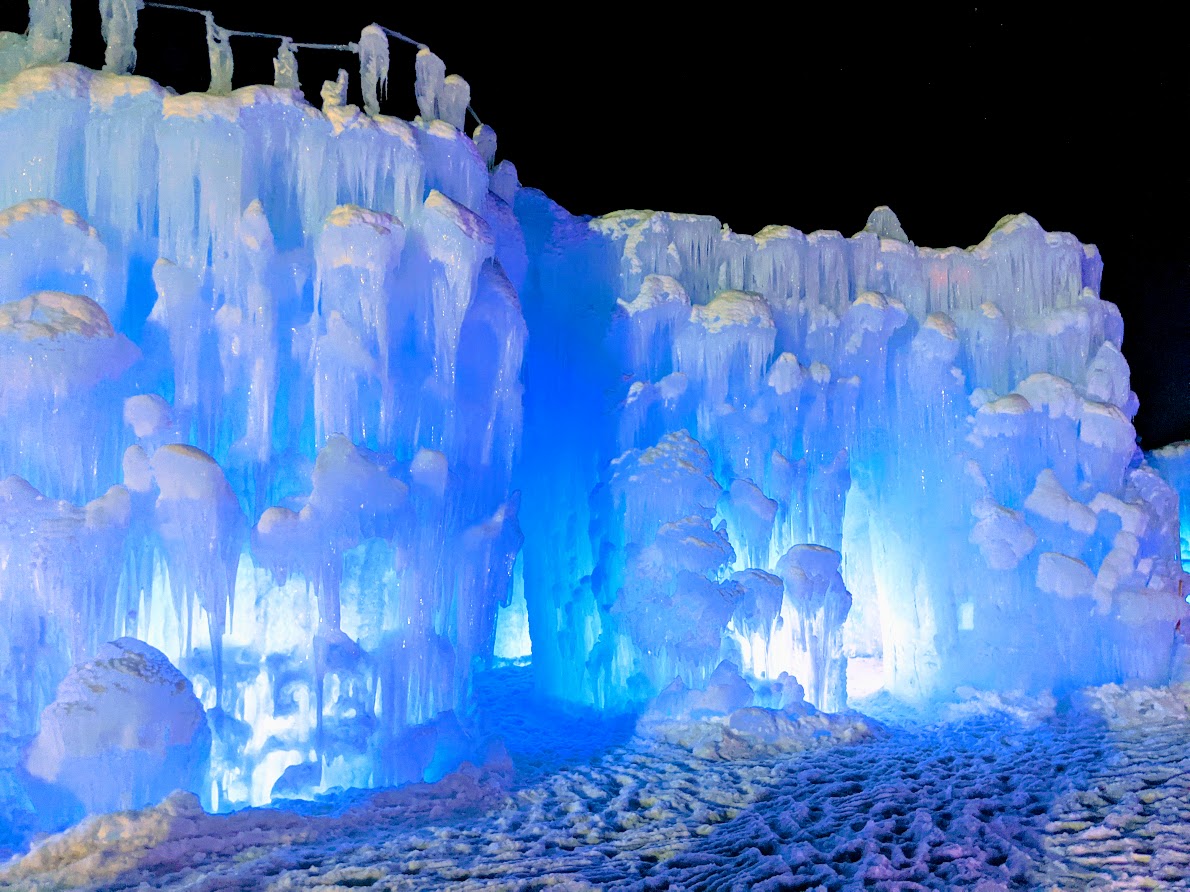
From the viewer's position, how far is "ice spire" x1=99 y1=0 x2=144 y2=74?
8.71 m

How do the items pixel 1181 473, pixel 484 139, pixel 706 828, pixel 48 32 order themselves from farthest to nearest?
pixel 1181 473, pixel 484 139, pixel 48 32, pixel 706 828

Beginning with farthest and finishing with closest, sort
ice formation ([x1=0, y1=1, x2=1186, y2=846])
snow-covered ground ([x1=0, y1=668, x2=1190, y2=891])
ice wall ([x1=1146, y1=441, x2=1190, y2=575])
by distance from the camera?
ice wall ([x1=1146, y1=441, x2=1190, y2=575]) < ice formation ([x1=0, y1=1, x2=1186, y2=846]) < snow-covered ground ([x1=0, y1=668, x2=1190, y2=891])

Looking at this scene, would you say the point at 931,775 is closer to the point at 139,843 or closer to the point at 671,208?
the point at 139,843

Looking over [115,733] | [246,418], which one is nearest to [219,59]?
[246,418]

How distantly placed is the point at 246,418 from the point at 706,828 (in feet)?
17.3

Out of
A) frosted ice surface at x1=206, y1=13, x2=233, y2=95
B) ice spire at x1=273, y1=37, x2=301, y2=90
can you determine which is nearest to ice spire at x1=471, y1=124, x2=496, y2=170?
ice spire at x1=273, y1=37, x2=301, y2=90

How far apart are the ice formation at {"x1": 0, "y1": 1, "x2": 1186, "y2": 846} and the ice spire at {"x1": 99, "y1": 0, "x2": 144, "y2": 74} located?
0.04 m

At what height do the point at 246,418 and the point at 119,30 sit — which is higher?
Result: the point at 119,30

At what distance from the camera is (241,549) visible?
7.86m

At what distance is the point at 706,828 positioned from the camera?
6980mm

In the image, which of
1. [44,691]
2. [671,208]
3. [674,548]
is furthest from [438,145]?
[671,208]

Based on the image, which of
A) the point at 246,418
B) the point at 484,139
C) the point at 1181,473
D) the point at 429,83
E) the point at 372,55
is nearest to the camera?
the point at 246,418

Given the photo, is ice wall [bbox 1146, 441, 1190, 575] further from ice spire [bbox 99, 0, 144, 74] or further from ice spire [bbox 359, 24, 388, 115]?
ice spire [bbox 99, 0, 144, 74]

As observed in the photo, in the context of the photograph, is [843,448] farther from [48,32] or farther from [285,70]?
[48,32]
